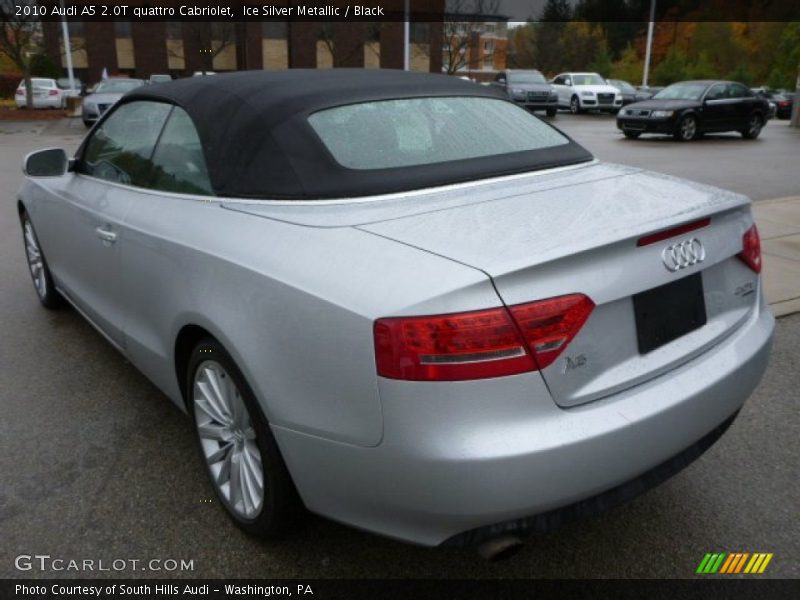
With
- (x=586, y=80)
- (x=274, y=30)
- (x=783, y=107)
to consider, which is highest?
(x=274, y=30)

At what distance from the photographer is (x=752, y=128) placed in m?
20.2

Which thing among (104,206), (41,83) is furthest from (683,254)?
(41,83)

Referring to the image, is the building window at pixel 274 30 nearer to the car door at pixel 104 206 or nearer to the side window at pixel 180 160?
the car door at pixel 104 206

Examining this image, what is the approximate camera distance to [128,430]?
3.38 meters

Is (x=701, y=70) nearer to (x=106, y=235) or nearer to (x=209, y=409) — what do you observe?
(x=106, y=235)

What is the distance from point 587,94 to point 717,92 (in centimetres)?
1172

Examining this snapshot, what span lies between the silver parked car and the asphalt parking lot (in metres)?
18.9

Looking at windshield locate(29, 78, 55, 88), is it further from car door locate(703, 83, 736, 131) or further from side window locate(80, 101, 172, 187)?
side window locate(80, 101, 172, 187)

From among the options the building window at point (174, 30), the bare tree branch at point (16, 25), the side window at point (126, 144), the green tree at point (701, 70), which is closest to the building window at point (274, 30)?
the building window at point (174, 30)

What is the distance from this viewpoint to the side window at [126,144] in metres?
3.28

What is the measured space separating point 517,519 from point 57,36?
5194cm

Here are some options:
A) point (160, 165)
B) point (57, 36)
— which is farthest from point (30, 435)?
point (57, 36)

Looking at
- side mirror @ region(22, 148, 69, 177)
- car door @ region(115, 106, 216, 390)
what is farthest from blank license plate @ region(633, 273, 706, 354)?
side mirror @ region(22, 148, 69, 177)

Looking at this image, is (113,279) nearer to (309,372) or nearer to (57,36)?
(309,372)
